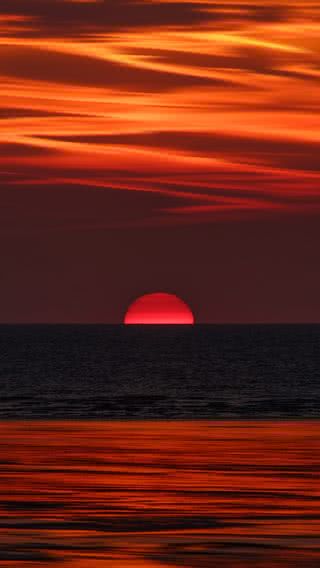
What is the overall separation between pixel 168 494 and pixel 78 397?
2441 inches

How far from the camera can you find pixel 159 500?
27797 mm

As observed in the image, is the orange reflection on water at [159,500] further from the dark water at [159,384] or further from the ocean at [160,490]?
the dark water at [159,384]

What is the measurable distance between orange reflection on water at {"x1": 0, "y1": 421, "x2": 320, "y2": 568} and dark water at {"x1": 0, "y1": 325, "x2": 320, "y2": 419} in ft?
76.5

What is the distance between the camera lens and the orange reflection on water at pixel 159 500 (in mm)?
21219

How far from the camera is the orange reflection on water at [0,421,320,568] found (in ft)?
69.6

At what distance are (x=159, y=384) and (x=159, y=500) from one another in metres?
81.6

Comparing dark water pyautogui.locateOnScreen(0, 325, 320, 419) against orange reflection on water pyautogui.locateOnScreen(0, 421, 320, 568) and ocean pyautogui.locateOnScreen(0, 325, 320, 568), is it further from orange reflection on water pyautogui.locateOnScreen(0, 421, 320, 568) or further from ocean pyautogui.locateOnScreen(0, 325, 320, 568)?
orange reflection on water pyautogui.locateOnScreen(0, 421, 320, 568)

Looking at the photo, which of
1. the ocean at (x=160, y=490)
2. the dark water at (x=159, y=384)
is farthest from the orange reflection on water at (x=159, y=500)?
the dark water at (x=159, y=384)

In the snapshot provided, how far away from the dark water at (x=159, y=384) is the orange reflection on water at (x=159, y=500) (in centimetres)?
2331

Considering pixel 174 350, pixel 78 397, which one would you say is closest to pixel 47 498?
pixel 78 397

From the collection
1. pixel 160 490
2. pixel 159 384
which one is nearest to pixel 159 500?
pixel 160 490

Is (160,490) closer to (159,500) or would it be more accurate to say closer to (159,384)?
(159,500)

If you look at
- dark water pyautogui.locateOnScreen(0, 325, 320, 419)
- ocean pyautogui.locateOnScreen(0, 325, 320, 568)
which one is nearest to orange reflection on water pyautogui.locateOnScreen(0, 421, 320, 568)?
ocean pyautogui.locateOnScreen(0, 325, 320, 568)

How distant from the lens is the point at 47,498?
1104 inches
